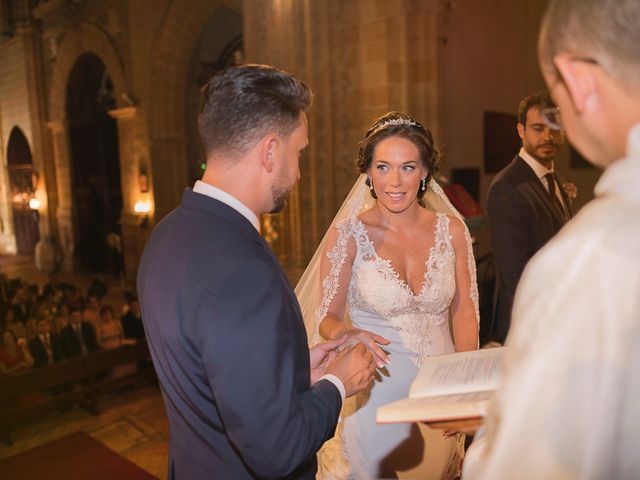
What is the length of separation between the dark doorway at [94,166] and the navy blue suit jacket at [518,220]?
10.9 metres

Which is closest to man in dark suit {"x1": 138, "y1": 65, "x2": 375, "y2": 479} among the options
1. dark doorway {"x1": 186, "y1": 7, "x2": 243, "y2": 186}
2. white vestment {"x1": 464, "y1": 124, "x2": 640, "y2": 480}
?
white vestment {"x1": 464, "y1": 124, "x2": 640, "y2": 480}

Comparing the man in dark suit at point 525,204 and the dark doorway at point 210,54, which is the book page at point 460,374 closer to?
the man in dark suit at point 525,204

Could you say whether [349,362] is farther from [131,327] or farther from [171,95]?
[171,95]

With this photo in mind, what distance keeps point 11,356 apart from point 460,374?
5.49 meters

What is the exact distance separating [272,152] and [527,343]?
83 cm

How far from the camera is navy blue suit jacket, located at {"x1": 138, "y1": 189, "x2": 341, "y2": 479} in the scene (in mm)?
1127

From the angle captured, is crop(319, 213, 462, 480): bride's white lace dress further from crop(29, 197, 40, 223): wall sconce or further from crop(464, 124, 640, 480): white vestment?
crop(29, 197, 40, 223): wall sconce

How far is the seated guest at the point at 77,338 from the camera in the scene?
5.55 metres

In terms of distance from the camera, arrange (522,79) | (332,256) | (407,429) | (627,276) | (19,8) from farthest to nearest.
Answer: (19,8), (522,79), (332,256), (407,429), (627,276)

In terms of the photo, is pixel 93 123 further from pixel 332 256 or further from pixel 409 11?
pixel 332 256

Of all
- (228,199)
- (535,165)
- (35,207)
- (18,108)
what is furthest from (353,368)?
(18,108)

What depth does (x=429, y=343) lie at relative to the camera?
7.78 ft

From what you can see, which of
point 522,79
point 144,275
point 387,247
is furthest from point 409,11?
point 144,275

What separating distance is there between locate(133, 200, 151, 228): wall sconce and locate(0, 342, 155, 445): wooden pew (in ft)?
18.5
